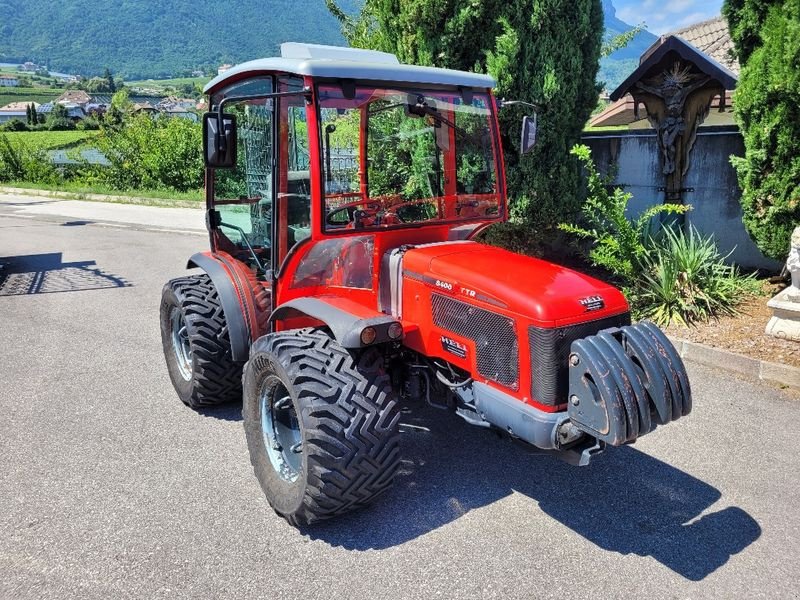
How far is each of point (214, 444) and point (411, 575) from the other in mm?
1818

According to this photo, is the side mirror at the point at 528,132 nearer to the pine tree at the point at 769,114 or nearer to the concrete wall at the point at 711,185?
the pine tree at the point at 769,114

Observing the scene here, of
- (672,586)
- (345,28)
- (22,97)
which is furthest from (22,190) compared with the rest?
(22,97)

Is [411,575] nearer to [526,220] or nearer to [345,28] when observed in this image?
Result: [526,220]

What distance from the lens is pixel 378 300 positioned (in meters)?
3.67

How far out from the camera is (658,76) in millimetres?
7773

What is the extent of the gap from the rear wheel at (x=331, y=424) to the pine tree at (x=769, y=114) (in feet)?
16.0

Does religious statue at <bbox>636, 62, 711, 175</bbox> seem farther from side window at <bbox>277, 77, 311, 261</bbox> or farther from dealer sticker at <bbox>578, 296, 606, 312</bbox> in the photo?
side window at <bbox>277, 77, 311, 261</bbox>

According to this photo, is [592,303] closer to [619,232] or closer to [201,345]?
[201,345]

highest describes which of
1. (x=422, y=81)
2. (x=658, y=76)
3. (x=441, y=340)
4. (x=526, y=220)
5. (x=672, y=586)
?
(x=658, y=76)

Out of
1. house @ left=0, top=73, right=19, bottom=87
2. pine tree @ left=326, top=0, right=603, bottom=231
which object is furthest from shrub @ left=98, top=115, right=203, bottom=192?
house @ left=0, top=73, right=19, bottom=87

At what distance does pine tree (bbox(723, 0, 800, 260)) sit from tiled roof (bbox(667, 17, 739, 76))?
8.98 m

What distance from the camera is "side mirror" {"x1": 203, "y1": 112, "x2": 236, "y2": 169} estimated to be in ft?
11.5

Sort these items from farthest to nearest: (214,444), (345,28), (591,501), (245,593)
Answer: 1. (345,28)
2. (214,444)
3. (591,501)
4. (245,593)

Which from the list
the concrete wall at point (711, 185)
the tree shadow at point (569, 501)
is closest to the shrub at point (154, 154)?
the concrete wall at point (711, 185)
